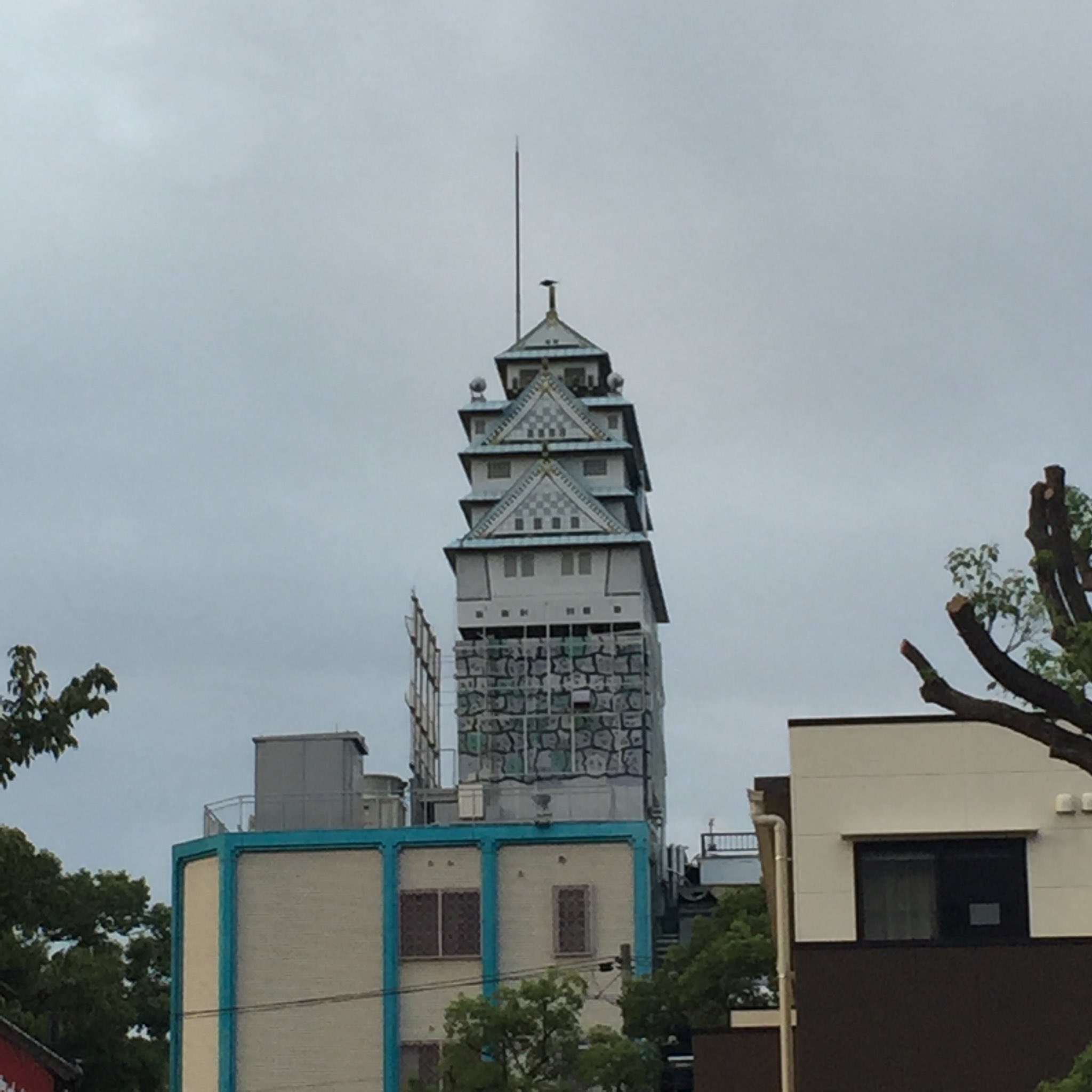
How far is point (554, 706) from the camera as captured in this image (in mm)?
80000

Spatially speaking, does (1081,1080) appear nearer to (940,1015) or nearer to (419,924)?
(940,1015)

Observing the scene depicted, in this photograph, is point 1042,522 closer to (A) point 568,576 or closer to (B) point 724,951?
(B) point 724,951

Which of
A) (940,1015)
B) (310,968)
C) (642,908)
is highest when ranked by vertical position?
(642,908)

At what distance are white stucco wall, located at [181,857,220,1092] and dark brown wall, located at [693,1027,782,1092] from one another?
30522 mm

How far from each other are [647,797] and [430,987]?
13.7 metres

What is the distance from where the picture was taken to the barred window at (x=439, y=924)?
221 feet

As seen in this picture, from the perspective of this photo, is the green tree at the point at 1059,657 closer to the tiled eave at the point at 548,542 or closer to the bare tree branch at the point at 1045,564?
the bare tree branch at the point at 1045,564

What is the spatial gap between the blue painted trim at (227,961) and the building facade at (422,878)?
2.0 inches

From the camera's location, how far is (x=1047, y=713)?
69.3 ft

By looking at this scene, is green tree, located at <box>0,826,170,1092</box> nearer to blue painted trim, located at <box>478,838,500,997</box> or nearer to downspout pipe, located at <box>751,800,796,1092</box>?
blue painted trim, located at <box>478,838,500,997</box>

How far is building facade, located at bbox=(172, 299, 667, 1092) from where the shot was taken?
66.6 m

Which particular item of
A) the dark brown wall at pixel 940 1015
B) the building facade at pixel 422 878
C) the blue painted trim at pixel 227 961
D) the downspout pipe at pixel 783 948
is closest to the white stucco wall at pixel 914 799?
the dark brown wall at pixel 940 1015

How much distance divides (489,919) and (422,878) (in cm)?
214

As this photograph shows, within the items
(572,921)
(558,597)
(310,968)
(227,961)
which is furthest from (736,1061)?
(558,597)
